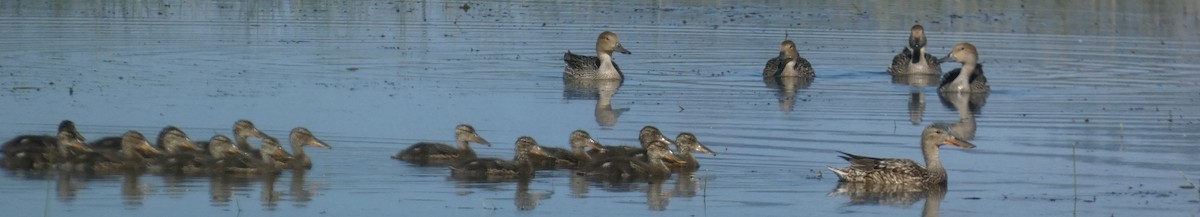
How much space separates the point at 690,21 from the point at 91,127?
1510cm

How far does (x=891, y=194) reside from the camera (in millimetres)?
12656

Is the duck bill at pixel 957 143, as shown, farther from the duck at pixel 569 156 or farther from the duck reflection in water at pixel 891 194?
the duck at pixel 569 156

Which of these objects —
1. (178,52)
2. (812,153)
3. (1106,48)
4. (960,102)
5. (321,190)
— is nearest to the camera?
(321,190)

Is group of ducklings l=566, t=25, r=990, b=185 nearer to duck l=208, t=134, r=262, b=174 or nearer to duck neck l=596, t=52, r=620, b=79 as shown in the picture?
duck neck l=596, t=52, r=620, b=79

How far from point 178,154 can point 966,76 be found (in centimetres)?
932

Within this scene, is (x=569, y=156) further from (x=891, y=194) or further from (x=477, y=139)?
(x=891, y=194)

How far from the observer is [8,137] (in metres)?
14.5

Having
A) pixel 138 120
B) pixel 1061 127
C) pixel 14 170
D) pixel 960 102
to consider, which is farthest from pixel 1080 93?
pixel 14 170

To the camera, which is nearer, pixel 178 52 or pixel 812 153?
pixel 812 153

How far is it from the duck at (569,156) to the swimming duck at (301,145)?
1325 mm

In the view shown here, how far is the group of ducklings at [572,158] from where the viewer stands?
13.0 meters

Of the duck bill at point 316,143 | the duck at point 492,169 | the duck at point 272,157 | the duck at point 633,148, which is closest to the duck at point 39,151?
the duck at point 272,157

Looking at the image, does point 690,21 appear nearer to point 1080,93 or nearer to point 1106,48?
point 1106,48

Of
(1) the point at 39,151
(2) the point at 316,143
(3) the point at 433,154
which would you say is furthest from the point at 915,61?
(1) the point at 39,151
